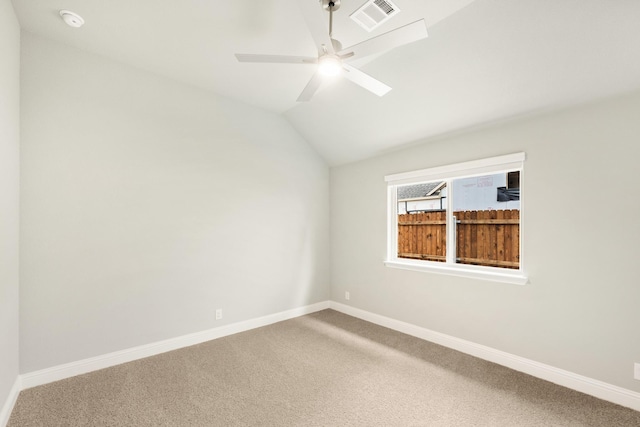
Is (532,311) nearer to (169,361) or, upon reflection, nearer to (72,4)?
(169,361)

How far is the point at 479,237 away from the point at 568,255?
0.94m

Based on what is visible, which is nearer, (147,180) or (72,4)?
(72,4)

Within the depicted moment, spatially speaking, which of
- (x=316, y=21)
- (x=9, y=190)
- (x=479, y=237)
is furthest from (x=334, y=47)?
(x=479, y=237)

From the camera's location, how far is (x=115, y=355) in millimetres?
2676

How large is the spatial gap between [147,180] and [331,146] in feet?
7.65

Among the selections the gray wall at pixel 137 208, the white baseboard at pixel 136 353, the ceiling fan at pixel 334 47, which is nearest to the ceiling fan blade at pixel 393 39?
the ceiling fan at pixel 334 47

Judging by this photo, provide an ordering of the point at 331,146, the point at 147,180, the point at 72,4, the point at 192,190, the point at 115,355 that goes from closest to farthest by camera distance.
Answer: the point at 72,4 → the point at 115,355 → the point at 147,180 → the point at 192,190 → the point at 331,146

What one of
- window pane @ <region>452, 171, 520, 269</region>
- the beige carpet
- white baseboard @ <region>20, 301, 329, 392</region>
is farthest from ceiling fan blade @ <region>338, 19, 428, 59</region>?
white baseboard @ <region>20, 301, 329, 392</region>

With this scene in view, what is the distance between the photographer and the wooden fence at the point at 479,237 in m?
3.08

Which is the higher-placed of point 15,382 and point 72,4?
point 72,4

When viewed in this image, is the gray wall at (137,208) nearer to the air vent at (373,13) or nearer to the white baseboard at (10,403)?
the white baseboard at (10,403)

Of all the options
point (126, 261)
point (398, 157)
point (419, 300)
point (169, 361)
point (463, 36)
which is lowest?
point (169, 361)

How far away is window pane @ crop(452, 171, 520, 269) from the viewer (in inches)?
121

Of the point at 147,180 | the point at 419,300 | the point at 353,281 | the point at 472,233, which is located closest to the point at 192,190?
the point at 147,180
